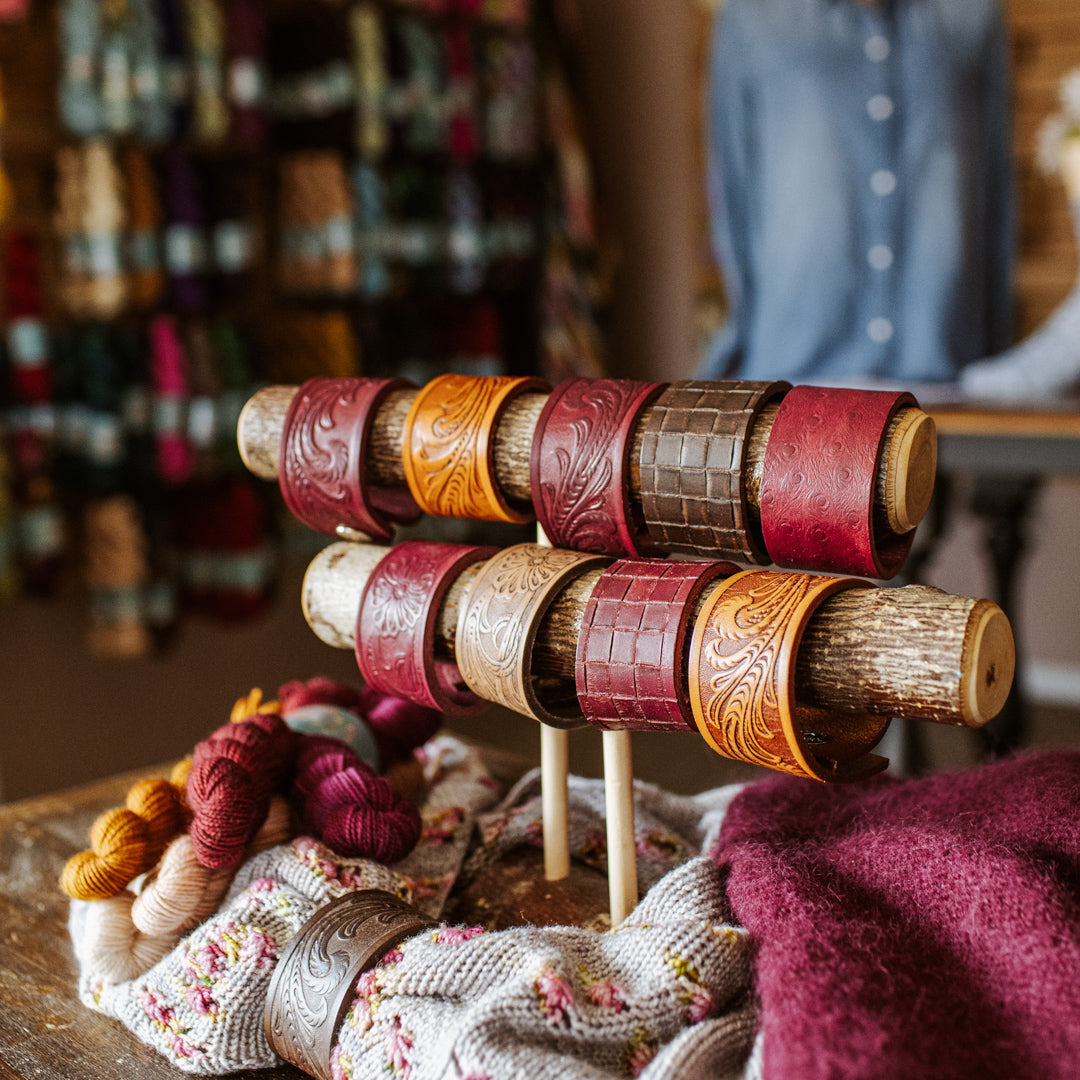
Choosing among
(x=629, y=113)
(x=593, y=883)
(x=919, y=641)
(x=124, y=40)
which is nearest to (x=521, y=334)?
(x=629, y=113)

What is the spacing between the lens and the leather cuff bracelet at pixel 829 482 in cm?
62

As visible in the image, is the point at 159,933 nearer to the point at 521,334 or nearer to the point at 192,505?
the point at 192,505

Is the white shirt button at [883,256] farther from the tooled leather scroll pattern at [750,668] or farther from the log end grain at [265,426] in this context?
the tooled leather scroll pattern at [750,668]

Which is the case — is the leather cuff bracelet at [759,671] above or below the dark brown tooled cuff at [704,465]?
below

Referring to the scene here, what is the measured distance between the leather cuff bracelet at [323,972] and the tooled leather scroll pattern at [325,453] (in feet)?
0.92

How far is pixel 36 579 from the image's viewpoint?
2.24 meters

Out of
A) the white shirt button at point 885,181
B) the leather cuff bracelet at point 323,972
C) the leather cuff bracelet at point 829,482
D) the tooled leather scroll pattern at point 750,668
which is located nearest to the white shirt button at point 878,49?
the white shirt button at point 885,181

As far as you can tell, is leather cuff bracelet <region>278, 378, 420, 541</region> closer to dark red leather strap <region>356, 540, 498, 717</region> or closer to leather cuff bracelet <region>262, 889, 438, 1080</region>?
dark red leather strap <region>356, 540, 498, 717</region>

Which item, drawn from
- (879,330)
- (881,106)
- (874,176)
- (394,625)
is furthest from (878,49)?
(394,625)

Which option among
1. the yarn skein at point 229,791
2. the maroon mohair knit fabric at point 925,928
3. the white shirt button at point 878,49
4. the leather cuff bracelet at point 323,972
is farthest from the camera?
the white shirt button at point 878,49

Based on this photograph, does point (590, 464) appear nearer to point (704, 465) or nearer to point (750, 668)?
point (704, 465)

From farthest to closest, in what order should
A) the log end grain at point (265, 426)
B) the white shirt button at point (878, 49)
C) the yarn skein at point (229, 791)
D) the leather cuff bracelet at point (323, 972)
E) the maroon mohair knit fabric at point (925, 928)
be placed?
1. the white shirt button at point (878, 49)
2. the log end grain at point (265, 426)
3. the yarn skein at point (229, 791)
4. the leather cuff bracelet at point (323, 972)
5. the maroon mohair knit fabric at point (925, 928)

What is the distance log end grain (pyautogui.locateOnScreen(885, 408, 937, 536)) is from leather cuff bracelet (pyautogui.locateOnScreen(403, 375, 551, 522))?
0.84 ft

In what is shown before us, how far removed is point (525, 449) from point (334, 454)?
0.15 metres
